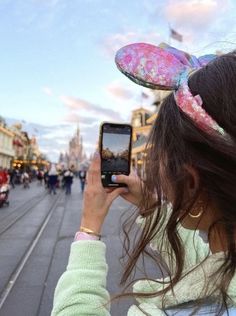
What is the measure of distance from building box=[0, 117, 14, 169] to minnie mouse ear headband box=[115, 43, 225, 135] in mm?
80515

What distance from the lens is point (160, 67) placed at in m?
1.24

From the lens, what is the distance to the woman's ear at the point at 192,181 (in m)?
1.14

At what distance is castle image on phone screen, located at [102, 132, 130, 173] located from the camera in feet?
5.06

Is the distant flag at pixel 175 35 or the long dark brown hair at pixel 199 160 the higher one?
the distant flag at pixel 175 35

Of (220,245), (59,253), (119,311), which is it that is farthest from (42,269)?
(220,245)

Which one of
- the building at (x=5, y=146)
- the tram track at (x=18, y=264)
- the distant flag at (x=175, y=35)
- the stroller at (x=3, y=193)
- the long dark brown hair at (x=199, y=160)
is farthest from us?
the building at (x=5, y=146)

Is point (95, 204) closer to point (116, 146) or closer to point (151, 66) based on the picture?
point (116, 146)

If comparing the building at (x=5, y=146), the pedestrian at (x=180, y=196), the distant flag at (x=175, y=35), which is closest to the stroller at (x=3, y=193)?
the pedestrian at (x=180, y=196)

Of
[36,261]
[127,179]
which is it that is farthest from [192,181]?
[36,261]

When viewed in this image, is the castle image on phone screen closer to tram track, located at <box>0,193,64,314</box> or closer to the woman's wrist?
the woman's wrist

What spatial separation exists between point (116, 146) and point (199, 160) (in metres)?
0.53

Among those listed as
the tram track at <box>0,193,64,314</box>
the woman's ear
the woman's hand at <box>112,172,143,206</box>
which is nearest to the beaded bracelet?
the woman's hand at <box>112,172,143,206</box>

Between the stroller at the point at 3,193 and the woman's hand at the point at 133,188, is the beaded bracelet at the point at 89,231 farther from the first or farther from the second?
the stroller at the point at 3,193

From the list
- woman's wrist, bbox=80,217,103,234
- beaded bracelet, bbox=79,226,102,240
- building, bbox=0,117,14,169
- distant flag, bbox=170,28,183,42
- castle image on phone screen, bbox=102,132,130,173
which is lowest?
beaded bracelet, bbox=79,226,102,240
